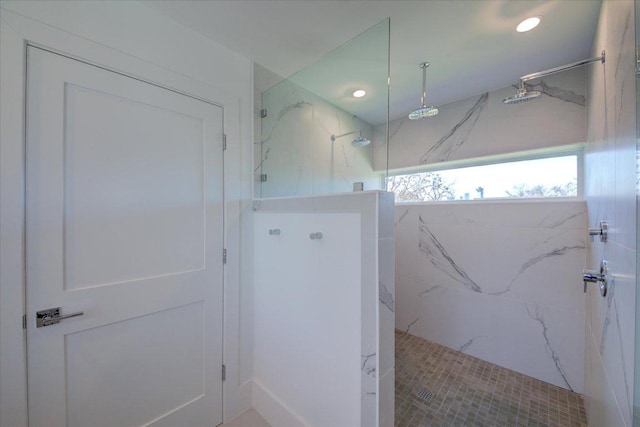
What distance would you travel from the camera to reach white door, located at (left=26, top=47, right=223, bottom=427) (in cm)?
107

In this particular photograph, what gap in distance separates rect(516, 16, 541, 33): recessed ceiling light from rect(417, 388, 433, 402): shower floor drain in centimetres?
258

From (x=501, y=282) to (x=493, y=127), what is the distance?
4.67ft

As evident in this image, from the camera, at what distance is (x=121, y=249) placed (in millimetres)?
1259

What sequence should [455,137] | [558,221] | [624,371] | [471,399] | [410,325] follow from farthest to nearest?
1. [410,325]
2. [455,137]
3. [558,221]
4. [471,399]
5. [624,371]

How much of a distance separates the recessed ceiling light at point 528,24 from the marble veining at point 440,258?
5.47 feet

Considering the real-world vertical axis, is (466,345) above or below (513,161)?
below

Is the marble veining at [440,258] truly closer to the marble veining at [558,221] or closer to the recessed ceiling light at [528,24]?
the marble veining at [558,221]

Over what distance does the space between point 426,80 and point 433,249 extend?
5.38 ft

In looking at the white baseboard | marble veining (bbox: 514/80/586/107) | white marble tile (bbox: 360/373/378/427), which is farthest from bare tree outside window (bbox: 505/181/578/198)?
the white baseboard

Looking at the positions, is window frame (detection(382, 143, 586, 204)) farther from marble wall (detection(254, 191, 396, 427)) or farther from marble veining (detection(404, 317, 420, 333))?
marble veining (detection(404, 317, 420, 333))

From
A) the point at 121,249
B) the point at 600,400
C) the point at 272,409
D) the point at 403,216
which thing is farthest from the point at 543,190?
the point at 121,249

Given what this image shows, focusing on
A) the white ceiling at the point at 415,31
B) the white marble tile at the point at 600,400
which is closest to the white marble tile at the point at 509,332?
the white marble tile at the point at 600,400

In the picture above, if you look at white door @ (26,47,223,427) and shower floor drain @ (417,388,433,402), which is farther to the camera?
shower floor drain @ (417,388,433,402)

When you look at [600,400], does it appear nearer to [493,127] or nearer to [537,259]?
[537,259]
